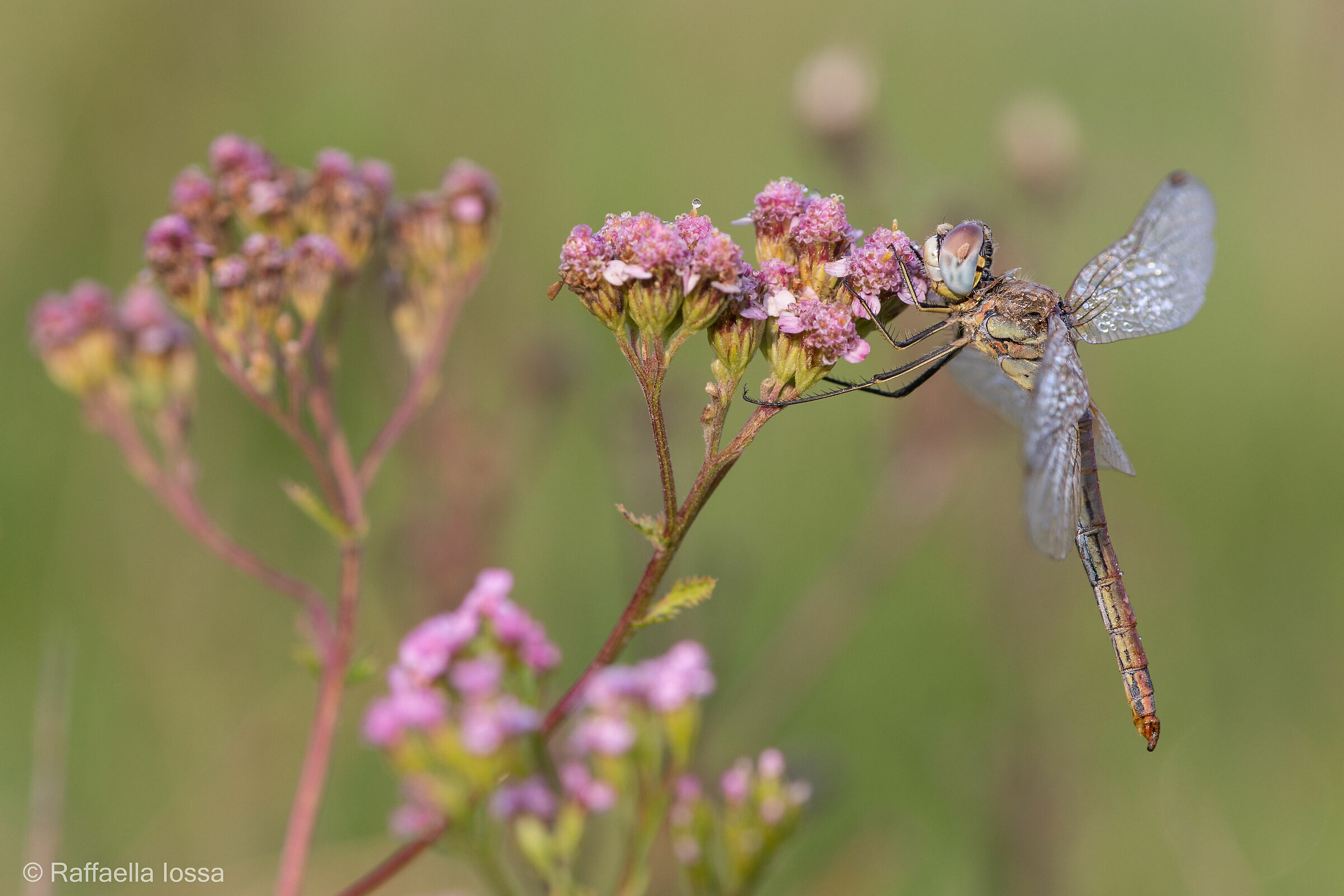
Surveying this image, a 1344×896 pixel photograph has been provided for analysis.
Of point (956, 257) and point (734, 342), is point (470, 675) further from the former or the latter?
point (956, 257)

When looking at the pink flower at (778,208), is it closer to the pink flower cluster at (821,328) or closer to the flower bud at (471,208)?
the pink flower cluster at (821,328)

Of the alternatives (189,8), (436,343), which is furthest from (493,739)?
(189,8)

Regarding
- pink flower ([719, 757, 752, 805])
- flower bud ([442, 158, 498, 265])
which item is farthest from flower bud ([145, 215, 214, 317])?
pink flower ([719, 757, 752, 805])

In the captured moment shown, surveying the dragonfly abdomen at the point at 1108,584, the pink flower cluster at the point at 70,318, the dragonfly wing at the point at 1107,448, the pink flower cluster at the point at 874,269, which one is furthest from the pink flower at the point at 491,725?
the dragonfly wing at the point at 1107,448

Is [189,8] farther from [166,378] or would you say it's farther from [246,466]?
[166,378]

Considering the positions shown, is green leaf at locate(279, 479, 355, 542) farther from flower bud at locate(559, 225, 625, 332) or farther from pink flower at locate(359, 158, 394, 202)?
pink flower at locate(359, 158, 394, 202)
